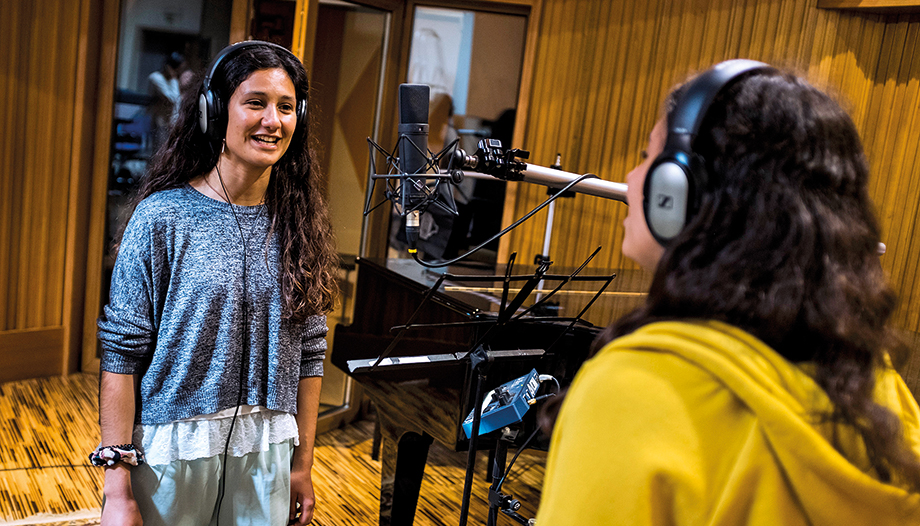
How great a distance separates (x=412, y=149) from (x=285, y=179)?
503 millimetres

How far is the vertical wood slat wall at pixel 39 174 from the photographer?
344 cm

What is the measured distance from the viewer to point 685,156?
64 centimetres

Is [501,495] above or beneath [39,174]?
beneath

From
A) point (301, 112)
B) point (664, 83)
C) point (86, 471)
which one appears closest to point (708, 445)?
point (301, 112)

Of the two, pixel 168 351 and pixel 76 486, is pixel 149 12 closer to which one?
pixel 76 486

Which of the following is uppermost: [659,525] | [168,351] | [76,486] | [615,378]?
[615,378]

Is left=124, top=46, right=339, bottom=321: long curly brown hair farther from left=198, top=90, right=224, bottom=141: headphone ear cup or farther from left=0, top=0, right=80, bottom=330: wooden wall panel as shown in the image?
left=0, top=0, right=80, bottom=330: wooden wall panel

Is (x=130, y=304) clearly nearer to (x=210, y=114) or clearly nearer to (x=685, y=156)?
(x=210, y=114)

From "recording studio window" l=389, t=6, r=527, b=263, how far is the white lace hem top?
210 cm

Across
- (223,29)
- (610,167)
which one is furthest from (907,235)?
(223,29)

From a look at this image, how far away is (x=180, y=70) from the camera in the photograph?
12.3 feet

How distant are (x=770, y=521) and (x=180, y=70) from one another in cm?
382

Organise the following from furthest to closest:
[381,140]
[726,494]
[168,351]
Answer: [381,140] < [168,351] < [726,494]

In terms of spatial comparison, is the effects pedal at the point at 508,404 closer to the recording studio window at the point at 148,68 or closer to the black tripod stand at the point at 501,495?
the black tripod stand at the point at 501,495
